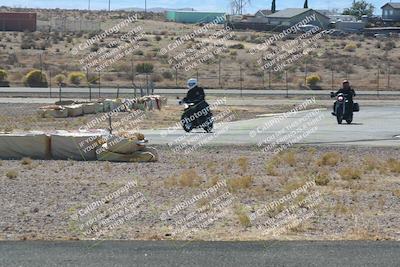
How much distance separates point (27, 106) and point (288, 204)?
1157 inches

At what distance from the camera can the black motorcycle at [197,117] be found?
25812 millimetres

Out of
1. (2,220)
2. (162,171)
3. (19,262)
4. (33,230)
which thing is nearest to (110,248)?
(19,262)

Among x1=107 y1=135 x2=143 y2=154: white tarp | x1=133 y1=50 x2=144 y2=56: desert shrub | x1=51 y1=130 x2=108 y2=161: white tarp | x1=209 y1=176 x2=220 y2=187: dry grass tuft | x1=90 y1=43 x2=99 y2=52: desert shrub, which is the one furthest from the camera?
x1=133 y1=50 x2=144 y2=56: desert shrub

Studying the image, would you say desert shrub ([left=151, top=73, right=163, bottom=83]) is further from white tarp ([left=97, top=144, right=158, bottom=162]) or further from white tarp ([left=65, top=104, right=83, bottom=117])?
white tarp ([left=97, top=144, right=158, bottom=162])

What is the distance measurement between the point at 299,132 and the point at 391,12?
126 m

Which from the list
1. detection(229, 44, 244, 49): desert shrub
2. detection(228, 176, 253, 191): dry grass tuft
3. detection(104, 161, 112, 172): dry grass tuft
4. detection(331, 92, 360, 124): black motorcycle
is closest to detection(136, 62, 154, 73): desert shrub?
detection(229, 44, 244, 49): desert shrub

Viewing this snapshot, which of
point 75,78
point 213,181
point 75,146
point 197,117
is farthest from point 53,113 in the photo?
point 75,78

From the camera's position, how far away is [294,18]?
391 ft

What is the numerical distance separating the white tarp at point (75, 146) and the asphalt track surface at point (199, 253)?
30.9ft

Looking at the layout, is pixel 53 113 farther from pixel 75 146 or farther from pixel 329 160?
pixel 329 160

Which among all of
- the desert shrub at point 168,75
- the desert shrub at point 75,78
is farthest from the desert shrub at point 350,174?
the desert shrub at point 168,75

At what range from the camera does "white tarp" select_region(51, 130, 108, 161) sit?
63.3ft

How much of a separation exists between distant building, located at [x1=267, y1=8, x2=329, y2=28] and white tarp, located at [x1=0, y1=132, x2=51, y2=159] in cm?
10045

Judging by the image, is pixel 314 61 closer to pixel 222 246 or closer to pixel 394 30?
pixel 394 30
